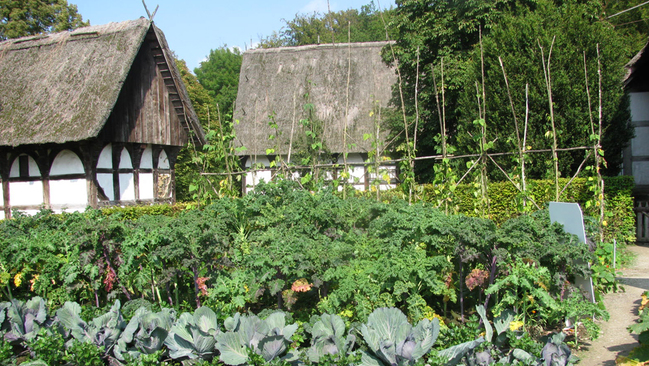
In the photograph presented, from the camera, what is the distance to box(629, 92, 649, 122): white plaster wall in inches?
449

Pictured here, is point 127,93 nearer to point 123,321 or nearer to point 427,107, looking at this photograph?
point 427,107

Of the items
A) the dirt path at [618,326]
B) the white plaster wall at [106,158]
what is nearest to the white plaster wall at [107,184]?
the white plaster wall at [106,158]

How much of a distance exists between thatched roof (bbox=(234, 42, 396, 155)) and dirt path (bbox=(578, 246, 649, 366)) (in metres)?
11.9

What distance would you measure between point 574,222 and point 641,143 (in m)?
9.12

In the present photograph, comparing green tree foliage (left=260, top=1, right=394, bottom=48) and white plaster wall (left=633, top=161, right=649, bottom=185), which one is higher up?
green tree foliage (left=260, top=1, right=394, bottom=48)

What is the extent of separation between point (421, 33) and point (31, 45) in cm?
1158

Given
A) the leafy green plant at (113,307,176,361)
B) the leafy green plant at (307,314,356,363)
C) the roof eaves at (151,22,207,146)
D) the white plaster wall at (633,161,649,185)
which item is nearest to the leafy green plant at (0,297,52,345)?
the leafy green plant at (113,307,176,361)

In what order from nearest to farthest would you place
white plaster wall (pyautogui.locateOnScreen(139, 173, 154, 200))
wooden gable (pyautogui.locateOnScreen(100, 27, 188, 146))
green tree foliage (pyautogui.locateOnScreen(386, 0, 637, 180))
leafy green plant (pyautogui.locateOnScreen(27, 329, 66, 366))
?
leafy green plant (pyautogui.locateOnScreen(27, 329, 66, 366)) < green tree foliage (pyautogui.locateOnScreen(386, 0, 637, 180)) < wooden gable (pyautogui.locateOnScreen(100, 27, 188, 146)) < white plaster wall (pyautogui.locateOnScreen(139, 173, 154, 200))

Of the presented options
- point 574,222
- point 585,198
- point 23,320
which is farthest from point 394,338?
point 585,198

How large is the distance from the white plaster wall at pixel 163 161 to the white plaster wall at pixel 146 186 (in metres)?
0.63

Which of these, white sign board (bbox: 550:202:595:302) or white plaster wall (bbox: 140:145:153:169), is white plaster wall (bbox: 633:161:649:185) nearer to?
white sign board (bbox: 550:202:595:302)

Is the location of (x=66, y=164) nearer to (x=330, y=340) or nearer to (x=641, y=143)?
(x=330, y=340)

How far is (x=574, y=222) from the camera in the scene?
4.30 metres

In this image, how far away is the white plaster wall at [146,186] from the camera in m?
14.2
